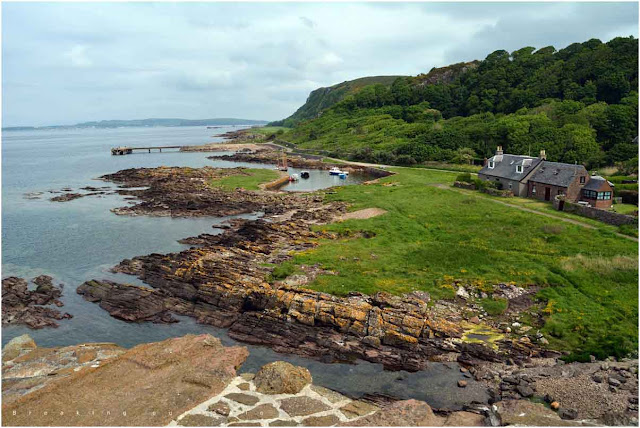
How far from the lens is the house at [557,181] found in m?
50.0

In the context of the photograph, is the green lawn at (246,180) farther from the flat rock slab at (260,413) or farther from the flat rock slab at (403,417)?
the flat rock slab at (403,417)

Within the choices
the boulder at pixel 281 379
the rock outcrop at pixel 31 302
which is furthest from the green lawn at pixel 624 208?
the rock outcrop at pixel 31 302

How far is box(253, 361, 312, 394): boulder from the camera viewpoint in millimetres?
21328

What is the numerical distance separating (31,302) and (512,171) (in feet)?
193

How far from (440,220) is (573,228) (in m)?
13.2

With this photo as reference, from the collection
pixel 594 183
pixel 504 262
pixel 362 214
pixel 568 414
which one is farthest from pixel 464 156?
pixel 568 414

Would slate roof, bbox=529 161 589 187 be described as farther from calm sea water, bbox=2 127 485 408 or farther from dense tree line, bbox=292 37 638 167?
calm sea water, bbox=2 127 485 408

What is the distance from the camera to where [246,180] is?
85.6 meters

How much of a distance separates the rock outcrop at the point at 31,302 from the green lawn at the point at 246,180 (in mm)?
44047

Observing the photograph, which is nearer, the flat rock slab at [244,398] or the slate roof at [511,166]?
the flat rock slab at [244,398]

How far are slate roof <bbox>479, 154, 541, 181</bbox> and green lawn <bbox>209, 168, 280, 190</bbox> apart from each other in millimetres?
40618

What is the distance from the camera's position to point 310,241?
145 ft

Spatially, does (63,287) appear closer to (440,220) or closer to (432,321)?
(432,321)

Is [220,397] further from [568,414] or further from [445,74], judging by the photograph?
[445,74]
